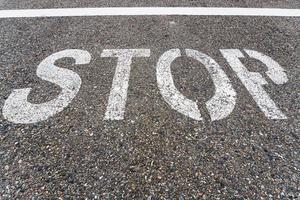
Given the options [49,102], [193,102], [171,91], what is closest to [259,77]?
[193,102]

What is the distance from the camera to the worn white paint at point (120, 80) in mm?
3578

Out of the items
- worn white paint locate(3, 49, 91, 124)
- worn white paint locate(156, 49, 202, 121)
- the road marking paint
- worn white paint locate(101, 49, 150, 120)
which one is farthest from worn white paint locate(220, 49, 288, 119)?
worn white paint locate(3, 49, 91, 124)

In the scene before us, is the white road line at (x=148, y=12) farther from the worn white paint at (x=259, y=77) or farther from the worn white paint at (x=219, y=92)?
the worn white paint at (x=219, y=92)

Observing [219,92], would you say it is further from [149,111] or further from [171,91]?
[149,111]

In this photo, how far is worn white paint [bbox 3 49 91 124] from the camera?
351 cm

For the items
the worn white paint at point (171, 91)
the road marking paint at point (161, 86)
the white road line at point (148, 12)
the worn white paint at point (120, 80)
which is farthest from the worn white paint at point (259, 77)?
the white road line at point (148, 12)

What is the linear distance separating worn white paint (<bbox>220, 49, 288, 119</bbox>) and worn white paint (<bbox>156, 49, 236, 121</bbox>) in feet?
0.75

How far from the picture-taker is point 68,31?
5.30 metres

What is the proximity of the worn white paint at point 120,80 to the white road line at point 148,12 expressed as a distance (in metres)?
1.47

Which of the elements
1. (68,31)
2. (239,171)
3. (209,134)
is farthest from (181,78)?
(68,31)

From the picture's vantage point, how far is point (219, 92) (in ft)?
12.8

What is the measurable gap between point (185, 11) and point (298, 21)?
1901 mm

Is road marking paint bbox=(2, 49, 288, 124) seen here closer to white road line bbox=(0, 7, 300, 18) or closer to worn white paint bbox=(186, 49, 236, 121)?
worn white paint bbox=(186, 49, 236, 121)

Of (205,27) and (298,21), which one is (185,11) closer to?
(205,27)
